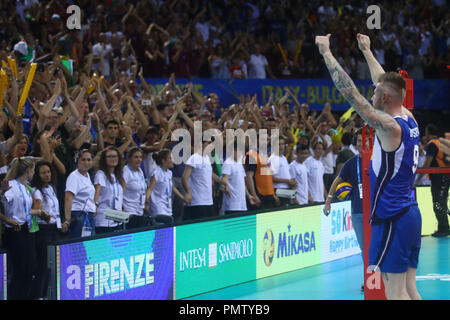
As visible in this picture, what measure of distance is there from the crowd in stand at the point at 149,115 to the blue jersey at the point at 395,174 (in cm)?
403

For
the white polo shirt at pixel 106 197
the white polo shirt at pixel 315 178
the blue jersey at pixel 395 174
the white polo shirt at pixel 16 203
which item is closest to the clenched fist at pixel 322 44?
the blue jersey at pixel 395 174

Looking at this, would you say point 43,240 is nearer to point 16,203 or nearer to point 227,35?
point 16,203

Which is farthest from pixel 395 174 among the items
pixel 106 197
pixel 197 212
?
pixel 197 212

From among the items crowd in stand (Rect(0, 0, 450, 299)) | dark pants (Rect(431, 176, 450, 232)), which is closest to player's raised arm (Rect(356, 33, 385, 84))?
crowd in stand (Rect(0, 0, 450, 299))

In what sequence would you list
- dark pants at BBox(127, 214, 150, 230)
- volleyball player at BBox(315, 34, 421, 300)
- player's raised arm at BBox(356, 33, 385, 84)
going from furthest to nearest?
dark pants at BBox(127, 214, 150, 230) → player's raised arm at BBox(356, 33, 385, 84) → volleyball player at BBox(315, 34, 421, 300)

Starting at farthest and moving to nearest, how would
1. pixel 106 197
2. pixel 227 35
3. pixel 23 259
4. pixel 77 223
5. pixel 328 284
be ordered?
pixel 227 35, pixel 328 284, pixel 106 197, pixel 77 223, pixel 23 259

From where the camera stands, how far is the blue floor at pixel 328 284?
9.87 meters

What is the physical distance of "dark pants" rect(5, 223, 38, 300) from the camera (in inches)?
323

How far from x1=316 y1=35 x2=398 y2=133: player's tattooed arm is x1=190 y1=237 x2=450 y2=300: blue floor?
181 inches

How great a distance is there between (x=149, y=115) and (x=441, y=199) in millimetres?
6547

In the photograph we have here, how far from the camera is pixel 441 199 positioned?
15.5 m

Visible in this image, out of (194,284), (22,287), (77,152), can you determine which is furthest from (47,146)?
(194,284)

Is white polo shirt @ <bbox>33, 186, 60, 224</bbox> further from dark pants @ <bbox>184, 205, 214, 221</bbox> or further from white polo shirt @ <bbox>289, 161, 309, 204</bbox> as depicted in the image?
white polo shirt @ <bbox>289, 161, 309, 204</bbox>

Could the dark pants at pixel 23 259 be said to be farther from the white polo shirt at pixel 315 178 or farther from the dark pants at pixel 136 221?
the white polo shirt at pixel 315 178
